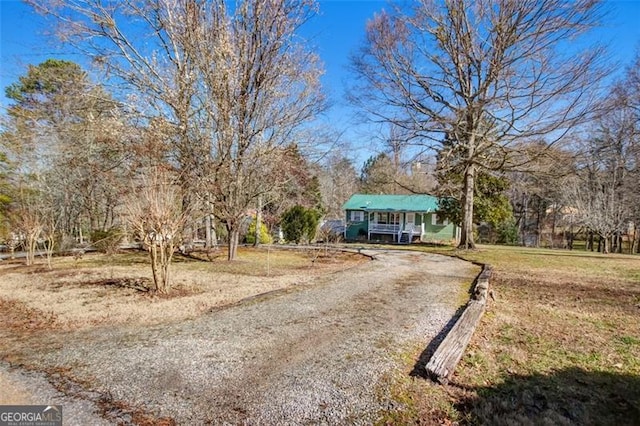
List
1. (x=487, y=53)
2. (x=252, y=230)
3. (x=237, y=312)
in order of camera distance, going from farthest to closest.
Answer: (x=252, y=230), (x=487, y=53), (x=237, y=312)

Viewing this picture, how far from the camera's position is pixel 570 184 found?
20.8 meters

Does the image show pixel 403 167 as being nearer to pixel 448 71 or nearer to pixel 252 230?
pixel 448 71

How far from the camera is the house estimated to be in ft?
84.8

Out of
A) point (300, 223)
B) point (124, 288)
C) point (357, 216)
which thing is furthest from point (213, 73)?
point (357, 216)

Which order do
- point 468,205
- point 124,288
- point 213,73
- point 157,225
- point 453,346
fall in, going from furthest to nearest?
point 468,205 < point 213,73 < point 124,288 < point 157,225 < point 453,346

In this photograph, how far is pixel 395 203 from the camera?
27.0 metres

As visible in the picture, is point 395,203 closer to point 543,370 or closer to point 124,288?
point 124,288

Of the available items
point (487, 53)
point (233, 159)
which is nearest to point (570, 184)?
point (487, 53)

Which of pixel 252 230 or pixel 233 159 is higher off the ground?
pixel 233 159

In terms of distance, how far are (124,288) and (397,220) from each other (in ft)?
73.8

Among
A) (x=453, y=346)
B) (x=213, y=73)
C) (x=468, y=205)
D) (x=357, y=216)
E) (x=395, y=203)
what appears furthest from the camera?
(x=357, y=216)

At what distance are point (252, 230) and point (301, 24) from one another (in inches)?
473

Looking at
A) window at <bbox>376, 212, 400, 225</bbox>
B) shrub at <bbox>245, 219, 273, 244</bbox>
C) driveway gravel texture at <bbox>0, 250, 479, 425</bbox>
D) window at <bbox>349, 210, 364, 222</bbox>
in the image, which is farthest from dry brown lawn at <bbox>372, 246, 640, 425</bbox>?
window at <bbox>349, 210, 364, 222</bbox>

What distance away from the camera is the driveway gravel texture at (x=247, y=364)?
2617 millimetres
